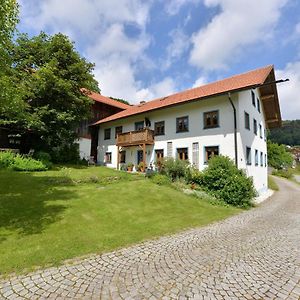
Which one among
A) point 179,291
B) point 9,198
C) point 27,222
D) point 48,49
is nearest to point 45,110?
point 48,49

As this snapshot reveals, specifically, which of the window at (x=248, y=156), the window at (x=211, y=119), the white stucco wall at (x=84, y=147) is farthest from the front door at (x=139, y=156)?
the window at (x=248, y=156)

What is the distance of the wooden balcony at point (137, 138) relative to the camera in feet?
75.3

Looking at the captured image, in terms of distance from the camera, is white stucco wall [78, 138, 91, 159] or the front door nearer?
the front door

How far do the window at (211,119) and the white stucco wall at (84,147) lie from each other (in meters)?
15.5

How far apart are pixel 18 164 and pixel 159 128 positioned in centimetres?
1269

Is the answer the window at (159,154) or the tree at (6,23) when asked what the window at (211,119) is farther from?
the tree at (6,23)

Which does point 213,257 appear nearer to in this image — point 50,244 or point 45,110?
point 50,244

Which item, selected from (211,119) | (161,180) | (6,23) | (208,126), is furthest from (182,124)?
(6,23)

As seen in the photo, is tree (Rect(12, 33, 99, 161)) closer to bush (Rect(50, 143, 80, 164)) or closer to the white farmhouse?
bush (Rect(50, 143, 80, 164))

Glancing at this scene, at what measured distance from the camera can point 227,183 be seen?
14.7 metres

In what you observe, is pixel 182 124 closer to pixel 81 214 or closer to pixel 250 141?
pixel 250 141

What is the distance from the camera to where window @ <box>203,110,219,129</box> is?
61.9 feet

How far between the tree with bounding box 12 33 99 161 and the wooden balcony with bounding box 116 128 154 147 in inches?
180

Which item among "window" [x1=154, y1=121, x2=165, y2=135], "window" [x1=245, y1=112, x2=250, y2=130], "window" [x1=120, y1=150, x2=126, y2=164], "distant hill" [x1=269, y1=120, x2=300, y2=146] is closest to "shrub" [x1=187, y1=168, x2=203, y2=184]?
"window" [x1=245, y1=112, x2=250, y2=130]
